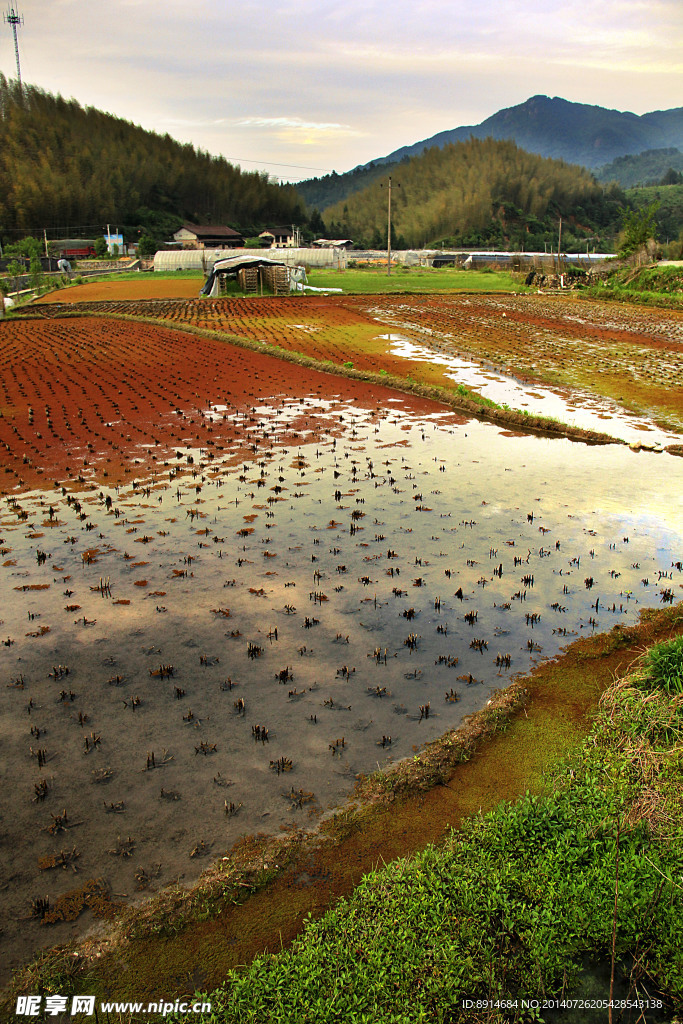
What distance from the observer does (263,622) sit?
672 cm

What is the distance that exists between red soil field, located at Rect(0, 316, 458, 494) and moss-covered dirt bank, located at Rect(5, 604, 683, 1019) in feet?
25.5

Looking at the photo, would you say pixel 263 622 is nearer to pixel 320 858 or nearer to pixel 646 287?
pixel 320 858

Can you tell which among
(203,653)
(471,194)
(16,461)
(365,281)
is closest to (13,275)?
(365,281)

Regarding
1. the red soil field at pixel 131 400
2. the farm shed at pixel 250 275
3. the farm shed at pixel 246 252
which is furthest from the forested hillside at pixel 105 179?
the red soil field at pixel 131 400

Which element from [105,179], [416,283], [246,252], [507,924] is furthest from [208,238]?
[507,924]

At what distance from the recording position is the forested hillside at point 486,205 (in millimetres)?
104750

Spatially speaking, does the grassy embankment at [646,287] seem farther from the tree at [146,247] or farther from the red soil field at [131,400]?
the tree at [146,247]

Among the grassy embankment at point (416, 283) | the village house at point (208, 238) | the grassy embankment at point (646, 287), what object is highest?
the village house at point (208, 238)

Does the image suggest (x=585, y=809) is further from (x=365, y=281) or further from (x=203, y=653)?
(x=365, y=281)

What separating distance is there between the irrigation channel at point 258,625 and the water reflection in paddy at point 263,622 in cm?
2

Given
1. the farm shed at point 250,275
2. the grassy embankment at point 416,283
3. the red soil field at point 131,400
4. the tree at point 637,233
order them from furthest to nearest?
the tree at point 637,233 < the grassy embankment at point 416,283 < the farm shed at point 250,275 < the red soil field at point 131,400

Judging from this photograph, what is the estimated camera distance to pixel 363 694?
224 inches

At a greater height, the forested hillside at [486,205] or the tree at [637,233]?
the forested hillside at [486,205]

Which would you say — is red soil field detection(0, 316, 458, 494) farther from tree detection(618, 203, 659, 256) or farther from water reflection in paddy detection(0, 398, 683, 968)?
tree detection(618, 203, 659, 256)
